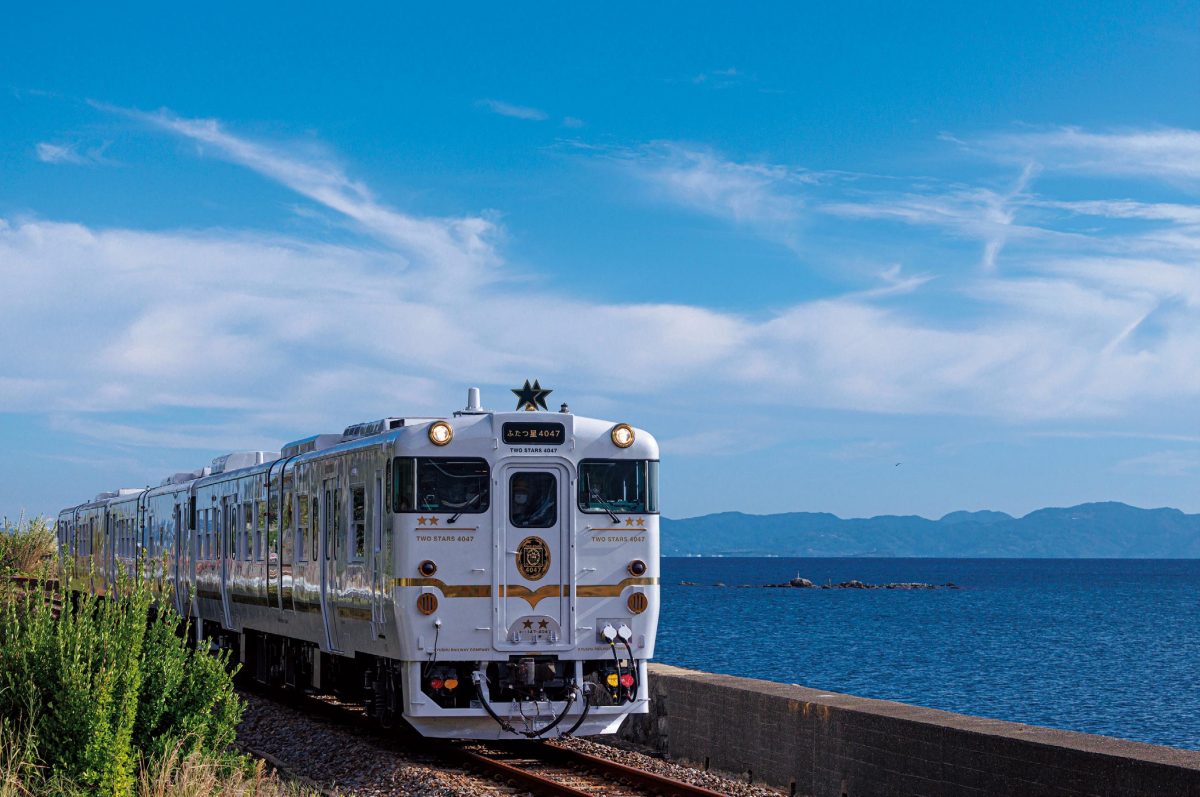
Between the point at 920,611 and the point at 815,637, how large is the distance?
3866 centimetres

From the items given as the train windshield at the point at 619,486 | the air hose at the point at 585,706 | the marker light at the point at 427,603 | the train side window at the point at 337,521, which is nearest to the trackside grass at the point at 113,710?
the marker light at the point at 427,603

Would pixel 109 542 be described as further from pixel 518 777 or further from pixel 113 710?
pixel 113 710

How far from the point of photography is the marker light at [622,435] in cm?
1392

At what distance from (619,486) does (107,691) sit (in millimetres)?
5285

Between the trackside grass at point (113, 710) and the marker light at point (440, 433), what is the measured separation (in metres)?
2.83

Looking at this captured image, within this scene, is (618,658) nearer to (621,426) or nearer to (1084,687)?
(621,426)

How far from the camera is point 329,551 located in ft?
50.4

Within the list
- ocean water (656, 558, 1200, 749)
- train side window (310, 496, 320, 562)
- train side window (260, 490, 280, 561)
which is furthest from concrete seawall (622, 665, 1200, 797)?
ocean water (656, 558, 1200, 749)

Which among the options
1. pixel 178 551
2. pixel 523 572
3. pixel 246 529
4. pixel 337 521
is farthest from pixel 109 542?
pixel 523 572

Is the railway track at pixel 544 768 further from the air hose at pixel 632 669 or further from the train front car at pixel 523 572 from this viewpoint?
the air hose at pixel 632 669

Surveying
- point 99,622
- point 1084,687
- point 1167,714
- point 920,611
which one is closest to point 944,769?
point 99,622

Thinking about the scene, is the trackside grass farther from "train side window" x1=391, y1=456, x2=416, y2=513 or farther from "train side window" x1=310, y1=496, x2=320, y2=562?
"train side window" x1=310, y1=496, x2=320, y2=562

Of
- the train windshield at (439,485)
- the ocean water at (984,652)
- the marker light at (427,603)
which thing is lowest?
the ocean water at (984,652)

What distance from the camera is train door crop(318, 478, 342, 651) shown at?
15.2 meters
